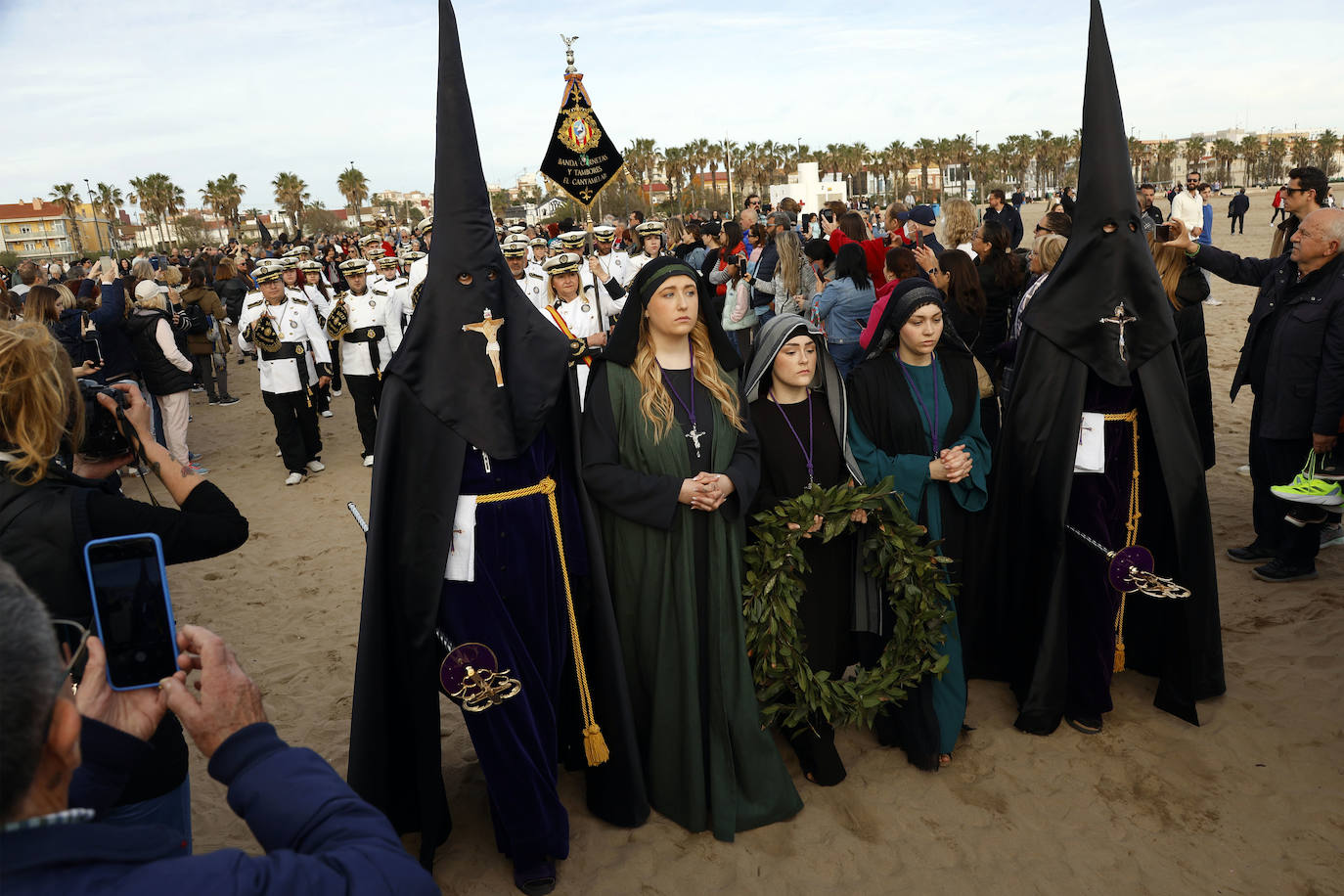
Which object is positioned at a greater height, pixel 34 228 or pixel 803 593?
pixel 34 228

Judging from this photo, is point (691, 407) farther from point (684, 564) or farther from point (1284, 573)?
point (1284, 573)

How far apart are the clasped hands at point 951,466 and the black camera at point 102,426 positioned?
3274 millimetres

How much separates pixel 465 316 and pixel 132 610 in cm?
170

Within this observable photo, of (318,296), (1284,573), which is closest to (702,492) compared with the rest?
(1284,573)

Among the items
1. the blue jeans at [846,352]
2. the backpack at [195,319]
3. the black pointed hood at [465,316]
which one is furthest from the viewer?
the backpack at [195,319]

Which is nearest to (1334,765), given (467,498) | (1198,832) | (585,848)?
(1198,832)

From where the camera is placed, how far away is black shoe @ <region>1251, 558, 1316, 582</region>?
5.87 meters

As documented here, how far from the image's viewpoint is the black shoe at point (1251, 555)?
20.3ft

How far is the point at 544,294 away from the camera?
10453 millimetres

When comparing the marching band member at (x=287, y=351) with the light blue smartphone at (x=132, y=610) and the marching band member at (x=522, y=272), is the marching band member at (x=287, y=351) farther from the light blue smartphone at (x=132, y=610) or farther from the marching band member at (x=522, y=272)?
the light blue smartphone at (x=132, y=610)

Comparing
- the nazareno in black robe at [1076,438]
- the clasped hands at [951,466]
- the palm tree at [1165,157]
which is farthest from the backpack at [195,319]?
the palm tree at [1165,157]

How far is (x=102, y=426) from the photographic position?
2.50m

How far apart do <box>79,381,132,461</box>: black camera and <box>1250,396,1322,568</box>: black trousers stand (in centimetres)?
645

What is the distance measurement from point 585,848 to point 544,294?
25.1ft
